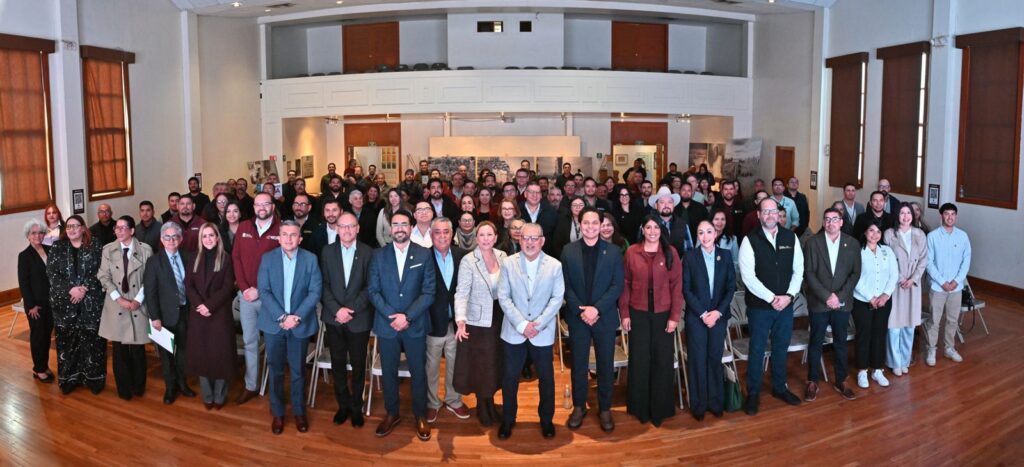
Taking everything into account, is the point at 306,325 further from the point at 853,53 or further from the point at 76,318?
the point at 853,53

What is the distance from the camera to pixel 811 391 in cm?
608

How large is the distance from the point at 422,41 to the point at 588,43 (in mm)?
3679

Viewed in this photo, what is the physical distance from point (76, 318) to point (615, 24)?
12937 millimetres

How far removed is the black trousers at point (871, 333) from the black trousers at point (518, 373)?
282 cm

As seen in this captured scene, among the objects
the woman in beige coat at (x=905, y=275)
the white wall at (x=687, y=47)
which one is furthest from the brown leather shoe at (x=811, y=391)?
the white wall at (x=687, y=47)

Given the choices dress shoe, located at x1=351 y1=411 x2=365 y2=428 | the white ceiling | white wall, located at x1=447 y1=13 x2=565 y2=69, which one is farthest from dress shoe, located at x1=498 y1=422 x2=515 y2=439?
white wall, located at x1=447 y1=13 x2=565 y2=69

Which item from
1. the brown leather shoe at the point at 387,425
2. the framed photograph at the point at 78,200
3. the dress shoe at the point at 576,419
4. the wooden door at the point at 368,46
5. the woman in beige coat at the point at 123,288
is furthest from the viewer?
the wooden door at the point at 368,46

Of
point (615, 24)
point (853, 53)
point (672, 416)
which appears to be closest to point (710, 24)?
point (615, 24)

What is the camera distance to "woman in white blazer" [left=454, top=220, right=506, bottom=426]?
5195 millimetres

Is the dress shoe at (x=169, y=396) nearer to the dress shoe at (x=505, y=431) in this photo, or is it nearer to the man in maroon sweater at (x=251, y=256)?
the man in maroon sweater at (x=251, y=256)

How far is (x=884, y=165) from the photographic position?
39.5 feet

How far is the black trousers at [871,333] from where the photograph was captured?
248 inches

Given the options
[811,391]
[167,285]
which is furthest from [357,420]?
[811,391]

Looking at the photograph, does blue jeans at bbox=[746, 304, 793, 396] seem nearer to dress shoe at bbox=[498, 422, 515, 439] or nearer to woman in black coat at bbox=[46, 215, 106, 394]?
dress shoe at bbox=[498, 422, 515, 439]
